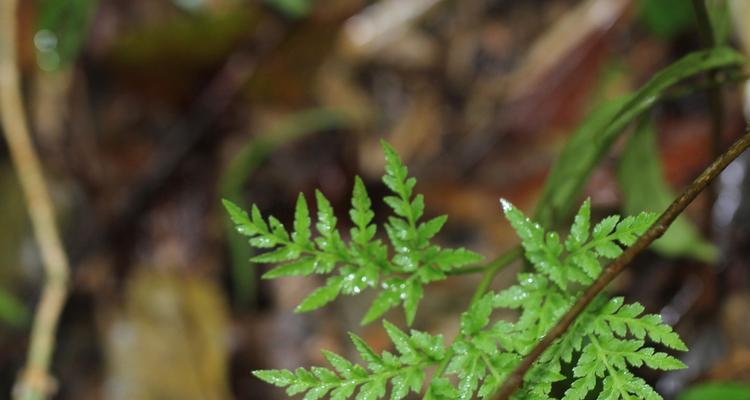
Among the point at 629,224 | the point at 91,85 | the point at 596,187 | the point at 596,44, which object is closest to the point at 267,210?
the point at 91,85

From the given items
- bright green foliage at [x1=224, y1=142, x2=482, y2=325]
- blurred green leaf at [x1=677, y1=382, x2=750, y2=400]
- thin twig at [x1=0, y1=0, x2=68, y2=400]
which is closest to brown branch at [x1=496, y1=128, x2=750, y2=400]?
bright green foliage at [x1=224, y1=142, x2=482, y2=325]

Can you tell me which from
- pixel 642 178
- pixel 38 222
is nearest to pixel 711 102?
pixel 642 178

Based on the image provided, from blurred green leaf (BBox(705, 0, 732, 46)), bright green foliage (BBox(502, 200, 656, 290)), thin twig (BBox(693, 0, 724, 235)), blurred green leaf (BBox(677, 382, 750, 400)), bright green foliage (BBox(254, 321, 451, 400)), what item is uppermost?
blurred green leaf (BBox(705, 0, 732, 46))

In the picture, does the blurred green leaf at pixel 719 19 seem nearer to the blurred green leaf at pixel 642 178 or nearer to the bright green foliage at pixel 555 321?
the blurred green leaf at pixel 642 178

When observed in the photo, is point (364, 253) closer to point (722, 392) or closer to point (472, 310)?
point (472, 310)

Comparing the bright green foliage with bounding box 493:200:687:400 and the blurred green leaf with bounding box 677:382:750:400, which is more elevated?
the bright green foliage with bounding box 493:200:687:400

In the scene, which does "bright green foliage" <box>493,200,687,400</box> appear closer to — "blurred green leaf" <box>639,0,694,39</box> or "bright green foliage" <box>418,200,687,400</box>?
"bright green foliage" <box>418,200,687,400</box>
